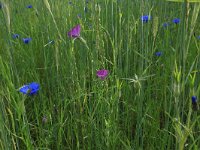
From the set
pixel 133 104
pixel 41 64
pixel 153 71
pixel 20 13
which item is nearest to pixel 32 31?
pixel 41 64

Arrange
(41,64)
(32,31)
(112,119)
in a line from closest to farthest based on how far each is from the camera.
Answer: (112,119)
(41,64)
(32,31)

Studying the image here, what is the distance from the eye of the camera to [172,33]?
155cm

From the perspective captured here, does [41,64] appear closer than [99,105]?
No

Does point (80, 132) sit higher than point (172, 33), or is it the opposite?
point (172, 33)

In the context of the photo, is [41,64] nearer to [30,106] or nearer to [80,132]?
[30,106]

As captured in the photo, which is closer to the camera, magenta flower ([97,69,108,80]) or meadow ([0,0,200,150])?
meadow ([0,0,200,150])

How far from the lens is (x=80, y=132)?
1067mm

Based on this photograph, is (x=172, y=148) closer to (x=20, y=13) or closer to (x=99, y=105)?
(x=99, y=105)

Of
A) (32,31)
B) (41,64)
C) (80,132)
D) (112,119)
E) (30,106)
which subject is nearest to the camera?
(112,119)

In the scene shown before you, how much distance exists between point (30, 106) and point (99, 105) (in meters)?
0.40

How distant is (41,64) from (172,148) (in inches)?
33.3

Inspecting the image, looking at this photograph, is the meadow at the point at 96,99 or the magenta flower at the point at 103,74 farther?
the magenta flower at the point at 103,74

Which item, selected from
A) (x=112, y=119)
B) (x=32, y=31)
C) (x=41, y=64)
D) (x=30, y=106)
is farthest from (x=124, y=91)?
(x=32, y=31)

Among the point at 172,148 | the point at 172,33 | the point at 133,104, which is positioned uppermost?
the point at 172,33
